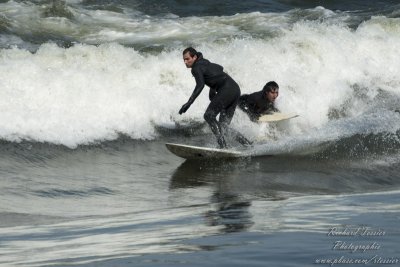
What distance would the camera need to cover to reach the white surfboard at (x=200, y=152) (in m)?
12.8

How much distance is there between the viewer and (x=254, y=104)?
13.9 meters

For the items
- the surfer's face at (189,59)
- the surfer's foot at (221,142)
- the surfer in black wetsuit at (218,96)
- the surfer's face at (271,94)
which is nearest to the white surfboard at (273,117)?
the surfer's face at (271,94)

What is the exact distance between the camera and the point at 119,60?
54.6 feet

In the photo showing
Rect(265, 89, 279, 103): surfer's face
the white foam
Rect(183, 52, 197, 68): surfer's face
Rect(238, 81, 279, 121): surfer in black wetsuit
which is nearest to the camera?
Rect(183, 52, 197, 68): surfer's face

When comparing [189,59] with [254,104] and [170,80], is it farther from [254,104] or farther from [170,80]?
[170,80]

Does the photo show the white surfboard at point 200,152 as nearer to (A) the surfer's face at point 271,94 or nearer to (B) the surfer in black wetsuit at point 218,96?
(B) the surfer in black wetsuit at point 218,96

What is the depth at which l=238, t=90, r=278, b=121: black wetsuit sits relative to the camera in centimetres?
1391

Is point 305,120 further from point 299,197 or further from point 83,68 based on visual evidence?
point 299,197

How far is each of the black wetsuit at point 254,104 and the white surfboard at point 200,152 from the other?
3.68ft

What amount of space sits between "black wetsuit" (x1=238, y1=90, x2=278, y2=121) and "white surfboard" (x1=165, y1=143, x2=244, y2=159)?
1.12 meters

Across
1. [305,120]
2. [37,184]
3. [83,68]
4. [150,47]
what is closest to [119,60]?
[83,68]

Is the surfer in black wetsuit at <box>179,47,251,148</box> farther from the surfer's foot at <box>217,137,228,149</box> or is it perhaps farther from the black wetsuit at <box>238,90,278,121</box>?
the black wetsuit at <box>238,90,278,121</box>

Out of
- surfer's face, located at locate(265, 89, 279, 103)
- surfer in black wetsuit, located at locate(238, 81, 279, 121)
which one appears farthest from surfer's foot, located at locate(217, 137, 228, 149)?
surfer's face, located at locate(265, 89, 279, 103)

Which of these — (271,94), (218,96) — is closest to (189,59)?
(218,96)
